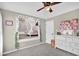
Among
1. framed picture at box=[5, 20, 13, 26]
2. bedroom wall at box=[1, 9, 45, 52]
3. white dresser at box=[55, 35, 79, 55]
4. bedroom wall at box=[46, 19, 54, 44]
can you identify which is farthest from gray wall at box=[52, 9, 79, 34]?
framed picture at box=[5, 20, 13, 26]

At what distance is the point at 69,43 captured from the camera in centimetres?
323

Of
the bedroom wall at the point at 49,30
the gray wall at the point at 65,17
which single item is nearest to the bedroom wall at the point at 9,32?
the bedroom wall at the point at 49,30

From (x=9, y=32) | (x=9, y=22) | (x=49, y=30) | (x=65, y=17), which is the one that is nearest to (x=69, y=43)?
(x=65, y=17)

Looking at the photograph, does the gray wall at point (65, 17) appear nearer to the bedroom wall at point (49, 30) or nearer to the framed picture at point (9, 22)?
the bedroom wall at point (49, 30)

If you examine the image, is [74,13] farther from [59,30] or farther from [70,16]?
[59,30]

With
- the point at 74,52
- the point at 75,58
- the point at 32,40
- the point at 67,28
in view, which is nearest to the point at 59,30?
the point at 67,28

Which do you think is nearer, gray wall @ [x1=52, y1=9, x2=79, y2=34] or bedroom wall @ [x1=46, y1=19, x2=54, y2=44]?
gray wall @ [x1=52, y1=9, x2=79, y2=34]

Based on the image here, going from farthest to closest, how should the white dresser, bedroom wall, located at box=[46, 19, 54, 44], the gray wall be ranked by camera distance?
bedroom wall, located at box=[46, 19, 54, 44]
the gray wall
the white dresser

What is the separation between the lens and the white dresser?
2.96 metres

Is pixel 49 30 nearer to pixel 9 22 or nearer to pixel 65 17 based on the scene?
pixel 65 17

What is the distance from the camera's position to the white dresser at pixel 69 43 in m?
2.96

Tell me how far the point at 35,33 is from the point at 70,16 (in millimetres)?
2239

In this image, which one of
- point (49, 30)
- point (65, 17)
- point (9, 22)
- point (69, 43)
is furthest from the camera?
point (49, 30)

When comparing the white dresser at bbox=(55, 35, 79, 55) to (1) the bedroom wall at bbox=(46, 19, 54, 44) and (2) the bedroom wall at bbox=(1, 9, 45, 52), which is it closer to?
(1) the bedroom wall at bbox=(46, 19, 54, 44)
